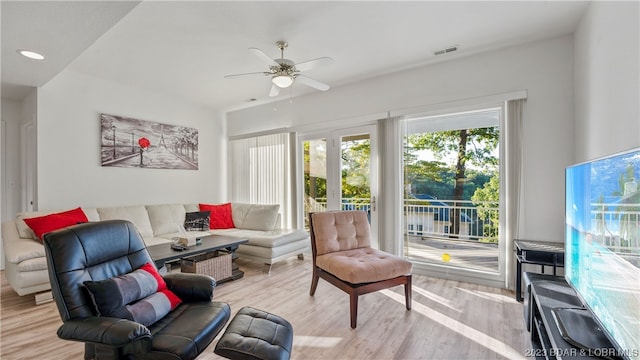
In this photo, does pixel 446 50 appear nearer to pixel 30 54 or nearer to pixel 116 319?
pixel 116 319

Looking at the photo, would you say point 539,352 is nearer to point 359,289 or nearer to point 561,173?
point 359,289

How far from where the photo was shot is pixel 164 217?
14.2 ft

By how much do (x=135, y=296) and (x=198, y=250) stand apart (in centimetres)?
139

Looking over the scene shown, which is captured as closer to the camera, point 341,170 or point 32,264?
point 32,264

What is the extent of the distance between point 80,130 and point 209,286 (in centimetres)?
344

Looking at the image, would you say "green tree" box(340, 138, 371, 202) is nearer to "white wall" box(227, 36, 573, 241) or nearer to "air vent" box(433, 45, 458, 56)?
"white wall" box(227, 36, 573, 241)

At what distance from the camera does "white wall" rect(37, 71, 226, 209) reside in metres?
3.60

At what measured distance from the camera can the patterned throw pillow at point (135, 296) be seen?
152cm

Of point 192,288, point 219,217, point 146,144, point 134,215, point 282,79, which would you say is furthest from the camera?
point 219,217

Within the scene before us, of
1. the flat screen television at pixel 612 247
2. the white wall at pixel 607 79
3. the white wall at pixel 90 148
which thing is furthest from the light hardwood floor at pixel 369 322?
the white wall at pixel 607 79

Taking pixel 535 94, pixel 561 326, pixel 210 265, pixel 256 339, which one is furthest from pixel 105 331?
pixel 535 94

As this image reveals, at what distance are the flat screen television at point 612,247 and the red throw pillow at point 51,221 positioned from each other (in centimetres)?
431

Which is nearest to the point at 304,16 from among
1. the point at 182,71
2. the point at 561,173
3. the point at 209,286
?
the point at 182,71

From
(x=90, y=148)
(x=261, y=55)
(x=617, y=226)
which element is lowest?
(x=617, y=226)
